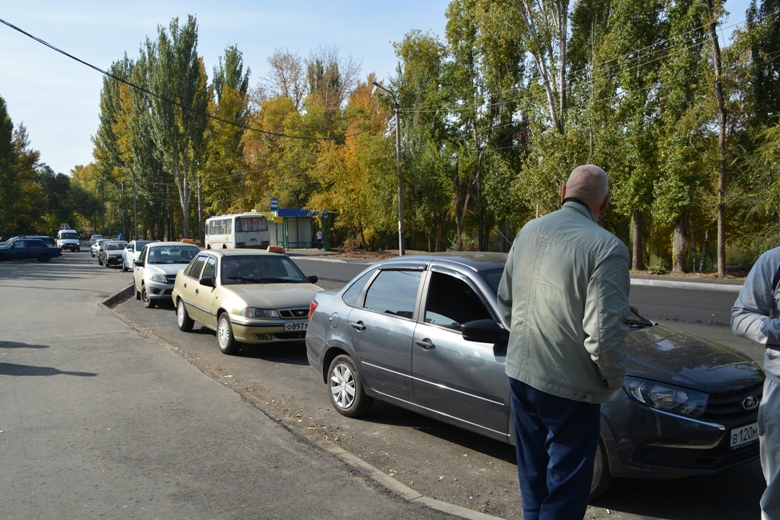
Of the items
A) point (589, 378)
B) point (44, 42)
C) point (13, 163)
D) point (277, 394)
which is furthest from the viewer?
point (13, 163)

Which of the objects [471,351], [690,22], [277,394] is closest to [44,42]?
[277,394]

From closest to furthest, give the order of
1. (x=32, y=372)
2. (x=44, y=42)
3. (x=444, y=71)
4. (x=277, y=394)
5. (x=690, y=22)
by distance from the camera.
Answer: (x=277, y=394) < (x=32, y=372) < (x=44, y=42) < (x=690, y=22) < (x=444, y=71)

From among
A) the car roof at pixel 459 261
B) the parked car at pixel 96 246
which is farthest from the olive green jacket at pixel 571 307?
the parked car at pixel 96 246

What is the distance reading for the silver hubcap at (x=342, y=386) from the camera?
242 inches

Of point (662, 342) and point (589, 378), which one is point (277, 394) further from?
point (589, 378)

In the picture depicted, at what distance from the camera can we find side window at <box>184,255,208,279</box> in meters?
11.5


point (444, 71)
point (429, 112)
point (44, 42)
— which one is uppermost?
point (444, 71)

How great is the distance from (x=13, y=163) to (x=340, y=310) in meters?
85.7

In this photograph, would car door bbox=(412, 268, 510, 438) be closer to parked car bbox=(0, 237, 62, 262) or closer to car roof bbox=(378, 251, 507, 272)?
car roof bbox=(378, 251, 507, 272)

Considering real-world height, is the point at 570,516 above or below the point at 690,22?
below

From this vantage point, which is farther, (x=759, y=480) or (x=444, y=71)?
(x=444, y=71)

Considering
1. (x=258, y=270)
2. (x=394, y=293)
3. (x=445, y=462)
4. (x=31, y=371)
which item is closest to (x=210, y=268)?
(x=258, y=270)

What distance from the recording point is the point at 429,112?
138 ft

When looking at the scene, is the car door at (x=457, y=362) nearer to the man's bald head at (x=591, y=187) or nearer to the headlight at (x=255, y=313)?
the man's bald head at (x=591, y=187)
